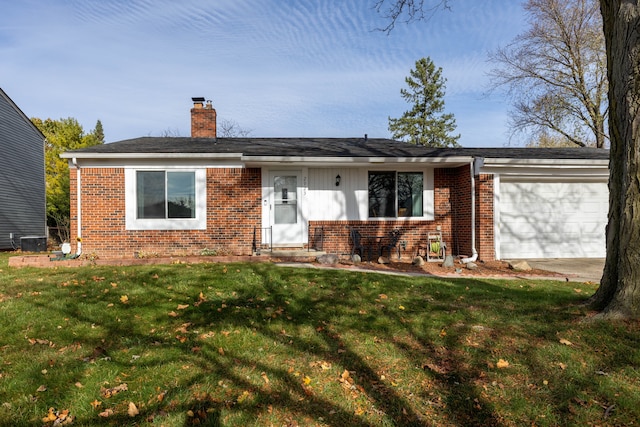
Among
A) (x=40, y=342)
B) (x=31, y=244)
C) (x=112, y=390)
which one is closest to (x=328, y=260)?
(x=40, y=342)

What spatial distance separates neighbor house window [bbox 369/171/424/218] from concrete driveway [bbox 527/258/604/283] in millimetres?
3352

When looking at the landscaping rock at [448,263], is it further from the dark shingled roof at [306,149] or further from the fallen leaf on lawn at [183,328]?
the fallen leaf on lawn at [183,328]

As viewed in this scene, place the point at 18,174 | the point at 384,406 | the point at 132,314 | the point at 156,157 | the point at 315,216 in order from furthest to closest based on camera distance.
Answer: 1. the point at 18,174
2. the point at 315,216
3. the point at 156,157
4. the point at 132,314
5. the point at 384,406

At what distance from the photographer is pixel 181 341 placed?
4035 millimetres

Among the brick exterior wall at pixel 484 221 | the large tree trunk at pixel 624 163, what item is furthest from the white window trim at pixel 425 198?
the large tree trunk at pixel 624 163

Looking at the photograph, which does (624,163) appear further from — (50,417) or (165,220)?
(165,220)

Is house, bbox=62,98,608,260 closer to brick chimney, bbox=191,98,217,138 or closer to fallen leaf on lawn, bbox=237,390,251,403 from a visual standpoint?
brick chimney, bbox=191,98,217,138

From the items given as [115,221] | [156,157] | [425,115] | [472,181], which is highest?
[425,115]

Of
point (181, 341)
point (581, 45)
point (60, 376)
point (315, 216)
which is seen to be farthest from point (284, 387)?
point (581, 45)

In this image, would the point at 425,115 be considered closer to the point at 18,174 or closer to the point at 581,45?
the point at 581,45

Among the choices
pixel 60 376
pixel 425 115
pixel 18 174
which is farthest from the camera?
pixel 425 115

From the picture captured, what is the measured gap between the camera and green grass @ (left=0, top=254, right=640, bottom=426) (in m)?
2.92

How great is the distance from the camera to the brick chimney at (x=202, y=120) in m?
13.2

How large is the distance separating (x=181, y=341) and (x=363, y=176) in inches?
302
